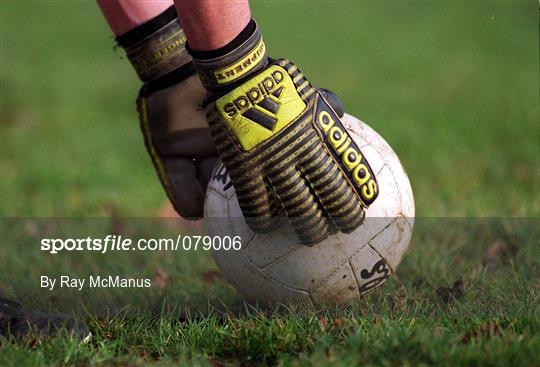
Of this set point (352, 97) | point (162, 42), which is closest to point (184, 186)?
point (162, 42)

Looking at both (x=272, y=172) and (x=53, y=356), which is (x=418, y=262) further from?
(x=53, y=356)

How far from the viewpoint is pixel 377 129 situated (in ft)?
25.4

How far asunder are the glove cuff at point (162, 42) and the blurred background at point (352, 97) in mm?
1887

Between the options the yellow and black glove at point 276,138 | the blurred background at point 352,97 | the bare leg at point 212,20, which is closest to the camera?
the bare leg at point 212,20

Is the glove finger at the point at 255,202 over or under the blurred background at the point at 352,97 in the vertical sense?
over

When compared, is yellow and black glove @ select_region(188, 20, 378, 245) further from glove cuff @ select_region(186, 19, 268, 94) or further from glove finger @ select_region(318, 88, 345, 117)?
glove finger @ select_region(318, 88, 345, 117)

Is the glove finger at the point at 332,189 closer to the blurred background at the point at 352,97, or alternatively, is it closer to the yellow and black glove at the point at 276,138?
the yellow and black glove at the point at 276,138

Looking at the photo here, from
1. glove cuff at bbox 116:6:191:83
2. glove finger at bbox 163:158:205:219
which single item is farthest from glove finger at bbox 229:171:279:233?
glove cuff at bbox 116:6:191:83

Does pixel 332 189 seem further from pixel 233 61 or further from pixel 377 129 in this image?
pixel 377 129

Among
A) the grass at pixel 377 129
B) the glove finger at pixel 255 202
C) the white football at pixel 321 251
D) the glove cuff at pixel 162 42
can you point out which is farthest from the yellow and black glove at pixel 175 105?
the glove finger at pixel 255 202

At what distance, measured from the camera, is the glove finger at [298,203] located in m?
3.28

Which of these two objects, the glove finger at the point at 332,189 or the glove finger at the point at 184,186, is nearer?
→ the glove finger at the point at 332,189

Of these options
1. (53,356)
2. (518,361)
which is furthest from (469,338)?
(53,356)

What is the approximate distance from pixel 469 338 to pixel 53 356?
51.9 inches
